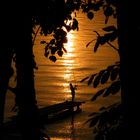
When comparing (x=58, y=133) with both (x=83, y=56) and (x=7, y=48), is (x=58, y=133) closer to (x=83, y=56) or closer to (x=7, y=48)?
(x=7, y=48)

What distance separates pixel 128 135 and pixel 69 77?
21153mm

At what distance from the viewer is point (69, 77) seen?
2388cm

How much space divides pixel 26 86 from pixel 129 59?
140 cm

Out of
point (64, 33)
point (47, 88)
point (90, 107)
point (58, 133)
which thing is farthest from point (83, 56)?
point (64, 33)

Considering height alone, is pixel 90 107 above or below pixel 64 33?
below

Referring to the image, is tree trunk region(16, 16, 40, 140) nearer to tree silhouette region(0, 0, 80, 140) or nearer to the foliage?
tree silhouette region(0, 0, 80, 140)

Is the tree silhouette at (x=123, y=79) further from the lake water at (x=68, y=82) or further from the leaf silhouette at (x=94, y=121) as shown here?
the lake water at (x=68, y=82)

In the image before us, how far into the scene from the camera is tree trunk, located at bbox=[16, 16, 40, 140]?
3900 mm

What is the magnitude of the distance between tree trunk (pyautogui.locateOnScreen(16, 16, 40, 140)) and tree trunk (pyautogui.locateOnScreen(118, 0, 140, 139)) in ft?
4.07

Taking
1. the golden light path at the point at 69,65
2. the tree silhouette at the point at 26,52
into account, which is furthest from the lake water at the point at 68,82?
the tree silhouette at the point at 26,52

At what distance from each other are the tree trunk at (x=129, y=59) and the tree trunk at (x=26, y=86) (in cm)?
124

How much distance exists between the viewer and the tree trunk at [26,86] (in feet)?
12.8

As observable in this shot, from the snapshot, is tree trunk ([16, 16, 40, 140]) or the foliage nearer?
the foliage

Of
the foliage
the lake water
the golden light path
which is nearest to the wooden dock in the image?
the lake water
